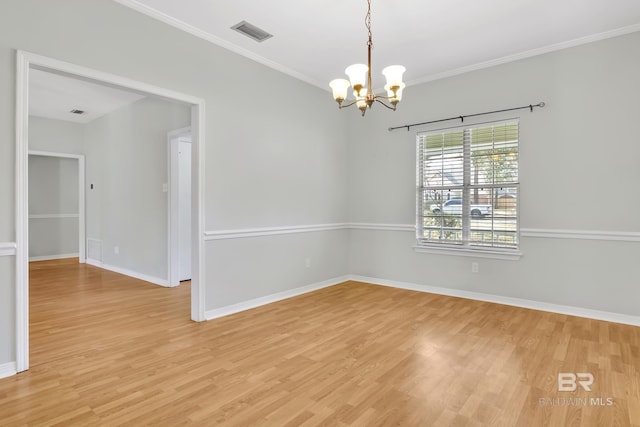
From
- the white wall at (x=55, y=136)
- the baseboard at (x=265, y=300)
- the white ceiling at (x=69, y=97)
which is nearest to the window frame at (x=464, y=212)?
the baseboard at (x=265, y=300)

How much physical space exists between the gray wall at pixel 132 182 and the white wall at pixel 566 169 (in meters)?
3.66

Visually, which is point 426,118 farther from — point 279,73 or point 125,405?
point 125,405

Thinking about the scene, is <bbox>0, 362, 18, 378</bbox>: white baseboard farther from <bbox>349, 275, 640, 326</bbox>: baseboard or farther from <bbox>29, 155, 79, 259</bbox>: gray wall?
<bbox>29, 155, 79, 259</bbox>: gray wall

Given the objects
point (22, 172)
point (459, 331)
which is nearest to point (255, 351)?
point (459, 331)

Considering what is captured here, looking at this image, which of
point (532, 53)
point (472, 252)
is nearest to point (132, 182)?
point (472, 252)

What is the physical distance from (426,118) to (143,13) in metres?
3.49

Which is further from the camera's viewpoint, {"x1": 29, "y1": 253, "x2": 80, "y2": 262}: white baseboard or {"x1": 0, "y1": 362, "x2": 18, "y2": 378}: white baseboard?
{"x1": 29, "y1": 253, "x2": 80, "y2": 262}: white baseboard

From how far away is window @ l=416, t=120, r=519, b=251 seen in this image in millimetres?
4184

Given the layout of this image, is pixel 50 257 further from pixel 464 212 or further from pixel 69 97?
pixel 464 212

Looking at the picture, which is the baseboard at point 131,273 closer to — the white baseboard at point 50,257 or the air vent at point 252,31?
the white baseboard at point 50,257

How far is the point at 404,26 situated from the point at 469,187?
6.97ft

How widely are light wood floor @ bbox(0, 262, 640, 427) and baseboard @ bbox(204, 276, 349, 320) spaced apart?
0.14 m

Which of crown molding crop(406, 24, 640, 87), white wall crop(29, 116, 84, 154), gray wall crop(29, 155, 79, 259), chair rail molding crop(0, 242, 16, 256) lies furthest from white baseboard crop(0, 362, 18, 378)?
gray wall crop(29, 155, 79, 259)

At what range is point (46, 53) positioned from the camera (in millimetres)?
2561
